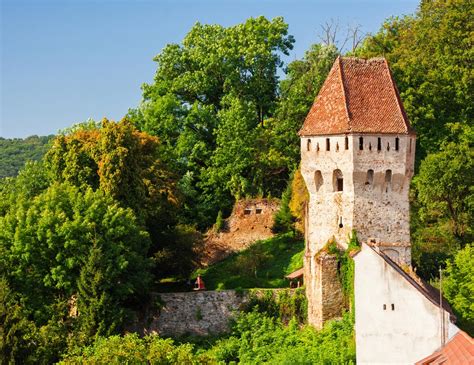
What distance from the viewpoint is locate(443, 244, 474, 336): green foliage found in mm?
A: 41531

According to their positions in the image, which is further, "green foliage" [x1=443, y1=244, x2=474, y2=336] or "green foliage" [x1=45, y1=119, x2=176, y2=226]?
"green foliage" [x1=45, y1=119, x2=176, y2=226]

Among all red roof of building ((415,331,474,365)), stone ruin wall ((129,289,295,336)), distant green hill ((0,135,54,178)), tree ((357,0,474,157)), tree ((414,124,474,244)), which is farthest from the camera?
distant green hill ((0,135,54,178))

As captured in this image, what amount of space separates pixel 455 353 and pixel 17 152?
75.0 metres

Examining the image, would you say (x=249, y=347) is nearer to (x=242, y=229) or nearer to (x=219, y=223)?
(x=242, y=229)

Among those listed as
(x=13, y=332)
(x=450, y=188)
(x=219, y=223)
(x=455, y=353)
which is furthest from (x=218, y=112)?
(x=455, y=353)

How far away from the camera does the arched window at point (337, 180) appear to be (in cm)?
4103

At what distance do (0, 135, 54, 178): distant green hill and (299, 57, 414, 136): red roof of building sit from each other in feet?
169

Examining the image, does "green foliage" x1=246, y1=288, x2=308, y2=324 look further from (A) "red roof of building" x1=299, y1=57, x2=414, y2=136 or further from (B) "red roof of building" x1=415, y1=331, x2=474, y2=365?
(B) "red roof of building" x1=415, y1=331, x2=474, y2=365

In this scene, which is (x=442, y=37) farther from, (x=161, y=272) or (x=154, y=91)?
(x=161, y=272)

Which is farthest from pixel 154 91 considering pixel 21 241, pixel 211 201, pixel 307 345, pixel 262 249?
pixel 307 345

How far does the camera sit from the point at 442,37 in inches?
2200

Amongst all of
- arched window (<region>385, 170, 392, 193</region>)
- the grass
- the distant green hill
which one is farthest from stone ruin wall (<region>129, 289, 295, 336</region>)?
the distant green hill

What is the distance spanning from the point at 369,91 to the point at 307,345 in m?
10.1

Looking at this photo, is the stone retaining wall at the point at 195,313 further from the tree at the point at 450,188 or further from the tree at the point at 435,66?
the tree at the point at 435,66
